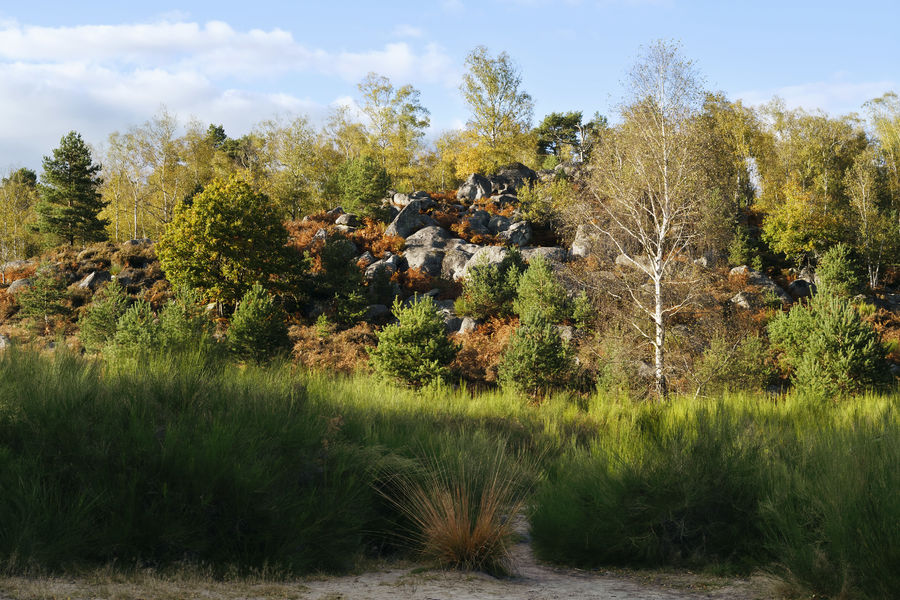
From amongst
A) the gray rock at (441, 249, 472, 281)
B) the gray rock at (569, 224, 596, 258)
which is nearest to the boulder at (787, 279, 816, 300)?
the gray rock at (569, 224, 596, 258)

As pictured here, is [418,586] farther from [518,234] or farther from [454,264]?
[518,234]

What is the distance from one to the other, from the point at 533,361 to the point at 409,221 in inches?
887

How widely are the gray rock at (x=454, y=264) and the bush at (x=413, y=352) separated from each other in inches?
579

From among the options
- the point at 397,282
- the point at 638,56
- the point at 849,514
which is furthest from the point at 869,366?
the point at 397,282

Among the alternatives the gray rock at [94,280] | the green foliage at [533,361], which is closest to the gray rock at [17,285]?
the gray rock at [94,280]

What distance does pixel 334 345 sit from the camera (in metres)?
25.4

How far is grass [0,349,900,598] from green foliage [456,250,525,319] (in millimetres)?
20337

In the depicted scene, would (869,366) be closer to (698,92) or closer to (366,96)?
(698,92)

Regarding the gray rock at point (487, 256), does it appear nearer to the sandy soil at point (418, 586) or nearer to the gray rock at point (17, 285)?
the gray rock at point (17, 285)

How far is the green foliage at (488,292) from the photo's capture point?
95.7 feet

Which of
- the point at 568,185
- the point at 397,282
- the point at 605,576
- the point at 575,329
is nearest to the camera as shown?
the point at 605,576

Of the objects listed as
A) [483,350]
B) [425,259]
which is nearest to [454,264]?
[425,259]

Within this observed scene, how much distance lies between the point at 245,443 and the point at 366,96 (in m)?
55.3

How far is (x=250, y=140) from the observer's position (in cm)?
6681
